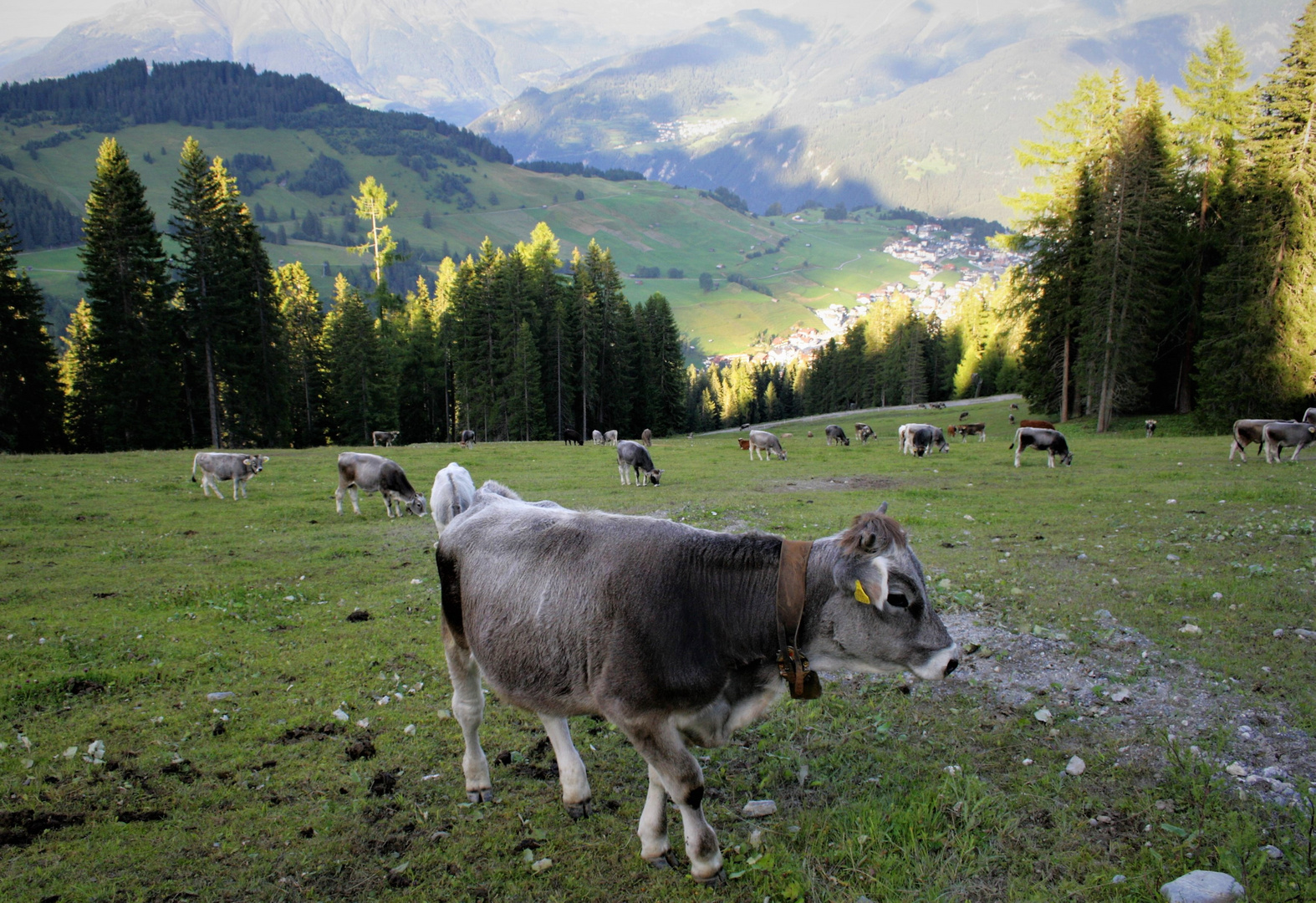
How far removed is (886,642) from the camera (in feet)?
14.4

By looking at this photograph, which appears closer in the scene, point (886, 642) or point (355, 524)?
point (886, 642)

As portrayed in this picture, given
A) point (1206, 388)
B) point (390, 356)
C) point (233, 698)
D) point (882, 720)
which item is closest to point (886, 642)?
point (882, 720)

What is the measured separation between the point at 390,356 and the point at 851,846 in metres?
69.9

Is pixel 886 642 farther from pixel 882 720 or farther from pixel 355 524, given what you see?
pixel 355 524

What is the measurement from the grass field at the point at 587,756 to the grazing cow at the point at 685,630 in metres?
0.95

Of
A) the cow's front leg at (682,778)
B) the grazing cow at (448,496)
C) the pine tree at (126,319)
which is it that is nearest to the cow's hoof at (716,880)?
the cow's front leg at (682,778)

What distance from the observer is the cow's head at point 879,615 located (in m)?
4.34

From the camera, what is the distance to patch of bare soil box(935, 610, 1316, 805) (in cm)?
519

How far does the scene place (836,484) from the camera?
2448 cm

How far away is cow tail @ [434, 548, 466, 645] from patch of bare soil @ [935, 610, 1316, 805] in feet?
13.7

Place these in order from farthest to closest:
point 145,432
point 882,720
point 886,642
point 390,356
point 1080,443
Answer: point 390,356, point 145,432, point 1080,443, point 882,720, point 886,642

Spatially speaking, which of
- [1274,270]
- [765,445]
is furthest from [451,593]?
[1274,270]

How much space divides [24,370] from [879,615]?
189 feet

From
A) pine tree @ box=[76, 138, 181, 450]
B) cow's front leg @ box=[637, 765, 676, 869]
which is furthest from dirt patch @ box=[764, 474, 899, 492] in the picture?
pine tree @ box=[76, 138, 181, 450]
